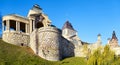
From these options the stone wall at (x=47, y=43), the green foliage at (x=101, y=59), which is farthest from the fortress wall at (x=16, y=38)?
the green foliage at (x=101, y=59)

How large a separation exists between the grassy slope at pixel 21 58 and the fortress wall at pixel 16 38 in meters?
1.49

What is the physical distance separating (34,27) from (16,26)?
4318mm

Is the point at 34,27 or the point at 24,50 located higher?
Answer: the point at 34,27

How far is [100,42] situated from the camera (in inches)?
2803

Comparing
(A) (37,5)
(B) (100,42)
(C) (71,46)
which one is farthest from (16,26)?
(B) (100,42)

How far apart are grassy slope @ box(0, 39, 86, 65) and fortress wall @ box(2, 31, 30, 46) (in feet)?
4.90

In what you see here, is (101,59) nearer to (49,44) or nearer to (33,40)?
(49,44)

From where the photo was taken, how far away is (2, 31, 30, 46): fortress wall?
201 feet

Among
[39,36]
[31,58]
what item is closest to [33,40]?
[39,36]

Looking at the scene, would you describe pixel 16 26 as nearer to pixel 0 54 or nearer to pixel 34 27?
pixel 34 27

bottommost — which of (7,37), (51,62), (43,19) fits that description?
(51,62)

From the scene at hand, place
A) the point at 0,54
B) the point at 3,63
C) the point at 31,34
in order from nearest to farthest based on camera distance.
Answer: the point at 3,63 < the point at 0,54 < the point at 31,34

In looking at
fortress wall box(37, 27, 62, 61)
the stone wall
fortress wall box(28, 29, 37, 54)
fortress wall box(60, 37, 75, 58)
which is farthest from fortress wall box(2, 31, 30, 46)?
fortress wall box(60, 37, 75, 58)

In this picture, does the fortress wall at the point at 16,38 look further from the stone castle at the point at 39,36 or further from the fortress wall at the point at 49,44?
the fortress wall at the point at 49,44
